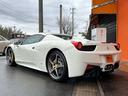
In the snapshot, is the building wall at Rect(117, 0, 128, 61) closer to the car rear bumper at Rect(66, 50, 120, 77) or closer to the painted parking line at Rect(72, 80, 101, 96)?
the painted parking line at Rect(72, 80, 101, 96)

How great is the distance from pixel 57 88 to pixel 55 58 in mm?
1024

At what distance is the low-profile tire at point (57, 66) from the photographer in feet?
19.2

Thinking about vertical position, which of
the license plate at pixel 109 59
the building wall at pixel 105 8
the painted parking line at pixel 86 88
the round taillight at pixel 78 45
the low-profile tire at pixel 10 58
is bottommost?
the painted parking line at pixel 86 88

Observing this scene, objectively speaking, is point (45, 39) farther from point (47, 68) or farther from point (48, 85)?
point (48, 85)


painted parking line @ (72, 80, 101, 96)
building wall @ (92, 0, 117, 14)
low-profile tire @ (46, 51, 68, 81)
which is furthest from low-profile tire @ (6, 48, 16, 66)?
building wall @ (92, 0, 117, 14)

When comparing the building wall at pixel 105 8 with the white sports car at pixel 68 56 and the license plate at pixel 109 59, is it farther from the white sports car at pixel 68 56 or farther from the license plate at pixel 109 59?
the license plate at pixel 109 59

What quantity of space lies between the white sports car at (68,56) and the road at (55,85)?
0.98 ft

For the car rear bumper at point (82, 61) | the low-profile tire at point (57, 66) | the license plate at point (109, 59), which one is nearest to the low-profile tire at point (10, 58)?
the low-profile tire at point (57, 66)

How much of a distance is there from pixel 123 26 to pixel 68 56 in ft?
16.9

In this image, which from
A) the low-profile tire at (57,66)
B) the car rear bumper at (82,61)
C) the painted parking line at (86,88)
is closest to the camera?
the painted parking line at (86,88)

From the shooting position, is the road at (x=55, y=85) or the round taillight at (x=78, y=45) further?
the round taillight at (x=78, y=45)

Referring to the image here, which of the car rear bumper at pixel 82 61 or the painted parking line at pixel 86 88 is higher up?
the car rear bumper at pixel 82 61

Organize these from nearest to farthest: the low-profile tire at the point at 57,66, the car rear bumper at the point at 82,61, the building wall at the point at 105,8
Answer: the car rear bumper at the point at 82,61, the low-profile tire at the point at 57,66, the building wall at the point at 105,8

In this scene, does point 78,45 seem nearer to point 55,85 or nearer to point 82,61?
point 82,61
